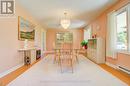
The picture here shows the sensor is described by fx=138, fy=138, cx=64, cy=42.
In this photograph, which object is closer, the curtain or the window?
the window

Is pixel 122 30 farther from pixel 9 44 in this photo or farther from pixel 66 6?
pixel 9 44

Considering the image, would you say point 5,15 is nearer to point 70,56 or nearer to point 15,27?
point 15,27

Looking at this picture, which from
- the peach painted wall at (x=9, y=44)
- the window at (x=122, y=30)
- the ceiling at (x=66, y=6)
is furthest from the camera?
the ceiling at (x=66, y=6)

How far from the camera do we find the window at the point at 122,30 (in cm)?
440

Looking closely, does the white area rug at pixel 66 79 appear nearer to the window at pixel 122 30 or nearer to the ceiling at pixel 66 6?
the window at pixel 122 30

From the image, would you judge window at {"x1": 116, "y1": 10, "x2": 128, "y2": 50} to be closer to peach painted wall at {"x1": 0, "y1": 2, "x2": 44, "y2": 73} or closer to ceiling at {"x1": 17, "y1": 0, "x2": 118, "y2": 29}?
ceiling at {"x1": 17, "y1": 0, "x2": 118, "y2": 29}

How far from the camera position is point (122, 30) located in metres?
4.65

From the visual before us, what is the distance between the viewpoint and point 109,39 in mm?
5496

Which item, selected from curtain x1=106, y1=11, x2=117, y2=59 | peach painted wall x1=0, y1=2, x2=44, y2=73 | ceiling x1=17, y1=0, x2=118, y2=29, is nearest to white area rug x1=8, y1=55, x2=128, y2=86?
peach painted wall x1=0, y1=2, x2=44, y2=73

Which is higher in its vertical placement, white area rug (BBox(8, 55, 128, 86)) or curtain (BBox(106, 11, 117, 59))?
curtain (BBox(106, 11, 117, 59))

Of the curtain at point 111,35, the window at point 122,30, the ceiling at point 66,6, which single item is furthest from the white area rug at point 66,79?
the ceiling at point 66,6

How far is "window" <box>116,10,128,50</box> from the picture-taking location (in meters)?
4.40

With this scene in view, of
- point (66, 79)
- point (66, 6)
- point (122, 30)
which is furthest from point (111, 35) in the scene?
point (66, 79)

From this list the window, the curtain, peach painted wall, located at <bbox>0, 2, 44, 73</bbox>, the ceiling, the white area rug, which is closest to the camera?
the white area rug
